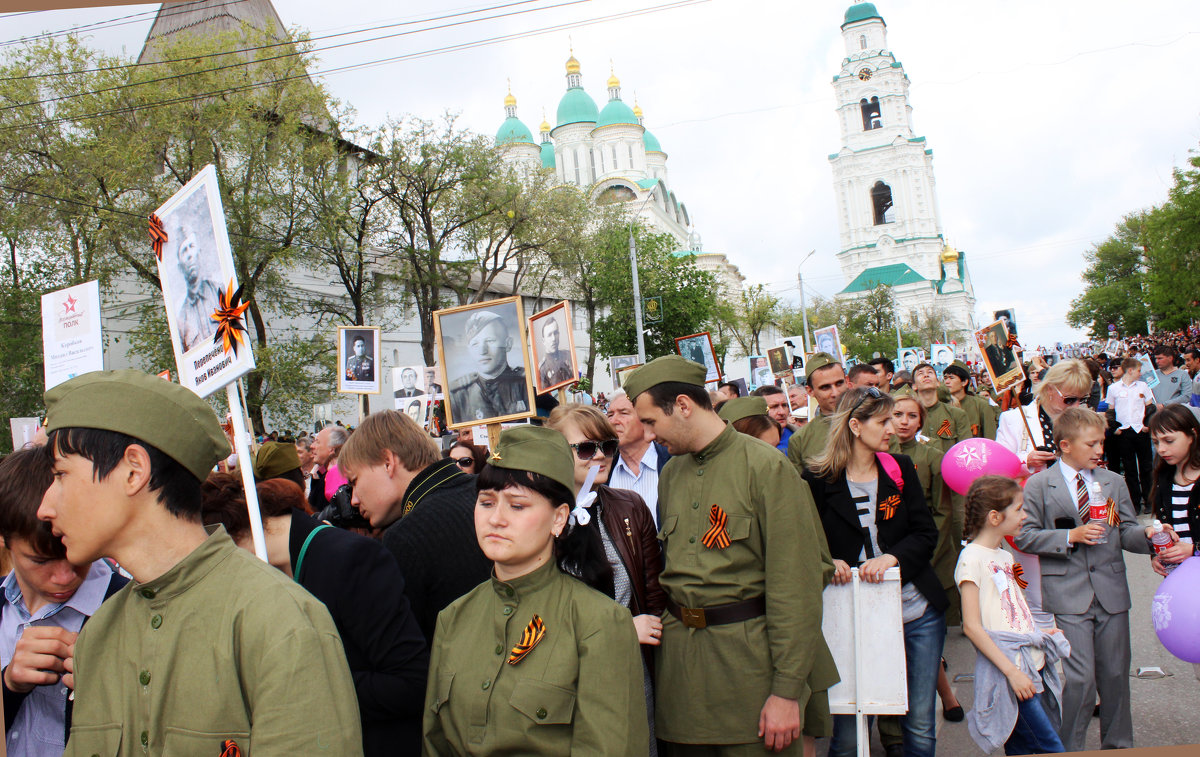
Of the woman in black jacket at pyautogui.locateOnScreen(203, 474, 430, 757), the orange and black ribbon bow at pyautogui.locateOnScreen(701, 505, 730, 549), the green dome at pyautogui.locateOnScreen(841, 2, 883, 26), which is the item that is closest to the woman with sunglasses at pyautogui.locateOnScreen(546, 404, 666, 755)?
the orange and black ribbon bow at pyautogui.locateOnScreen(701, 505, 730, 549)

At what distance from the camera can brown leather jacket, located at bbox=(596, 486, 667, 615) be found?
3.48 m

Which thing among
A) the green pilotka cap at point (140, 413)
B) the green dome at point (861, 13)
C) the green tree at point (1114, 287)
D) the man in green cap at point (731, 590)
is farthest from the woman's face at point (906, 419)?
the green dome at point (861, 13)

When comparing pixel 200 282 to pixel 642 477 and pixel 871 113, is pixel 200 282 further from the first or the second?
pixel 871 113

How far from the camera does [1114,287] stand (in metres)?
68.5

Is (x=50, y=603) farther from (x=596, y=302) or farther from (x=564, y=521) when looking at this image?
(x=596, y=302)

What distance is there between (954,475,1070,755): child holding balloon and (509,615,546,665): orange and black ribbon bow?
238 cm

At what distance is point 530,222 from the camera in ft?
106

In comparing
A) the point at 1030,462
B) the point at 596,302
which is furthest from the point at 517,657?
the point at 596,302

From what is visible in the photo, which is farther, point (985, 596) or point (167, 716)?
point (985, 596)

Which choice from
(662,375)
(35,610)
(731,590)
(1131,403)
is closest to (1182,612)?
(731,590)

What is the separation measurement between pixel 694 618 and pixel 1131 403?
376 inches

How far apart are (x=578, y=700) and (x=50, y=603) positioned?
1.69 meters

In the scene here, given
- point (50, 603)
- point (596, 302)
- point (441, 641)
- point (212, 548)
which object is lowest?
point (441, 641)

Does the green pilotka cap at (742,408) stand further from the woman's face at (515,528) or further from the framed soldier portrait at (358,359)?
the framed soldier portrait at (358,359)
